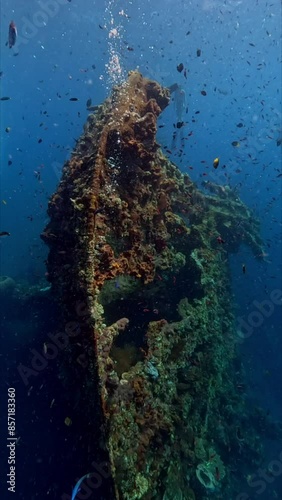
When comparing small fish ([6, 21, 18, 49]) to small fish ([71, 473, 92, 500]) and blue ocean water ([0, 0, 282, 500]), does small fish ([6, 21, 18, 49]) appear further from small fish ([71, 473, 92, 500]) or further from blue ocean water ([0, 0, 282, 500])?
small fish ([71, 473, 92, 500])

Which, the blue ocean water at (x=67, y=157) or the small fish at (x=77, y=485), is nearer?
the small fish at (x=77, y=485)

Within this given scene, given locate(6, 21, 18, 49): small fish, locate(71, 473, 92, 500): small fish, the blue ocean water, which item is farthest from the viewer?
the blue ocean water

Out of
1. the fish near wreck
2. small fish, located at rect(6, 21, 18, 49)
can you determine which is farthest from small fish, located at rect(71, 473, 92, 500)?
small fish, located at rect(6, 21, 18, 49)

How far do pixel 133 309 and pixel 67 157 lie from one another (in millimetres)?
48113

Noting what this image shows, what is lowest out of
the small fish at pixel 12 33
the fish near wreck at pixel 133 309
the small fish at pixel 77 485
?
the small fish at pixel 77 485

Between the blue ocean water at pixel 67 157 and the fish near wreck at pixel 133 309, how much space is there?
34.2 inches

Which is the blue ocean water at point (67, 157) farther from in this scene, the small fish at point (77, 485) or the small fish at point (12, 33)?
the small fish at point (12, 33)

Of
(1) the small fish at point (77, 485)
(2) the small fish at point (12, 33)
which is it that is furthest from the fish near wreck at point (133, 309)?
(2) the small fish at point (12, 33)

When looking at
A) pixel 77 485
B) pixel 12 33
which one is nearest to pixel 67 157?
pixel 12 33

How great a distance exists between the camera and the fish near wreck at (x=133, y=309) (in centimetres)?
375

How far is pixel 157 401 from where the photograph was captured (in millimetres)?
4660

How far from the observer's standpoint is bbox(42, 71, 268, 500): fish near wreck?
3750 millimetres

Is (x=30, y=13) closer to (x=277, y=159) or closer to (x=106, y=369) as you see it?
(x=106, y=369)

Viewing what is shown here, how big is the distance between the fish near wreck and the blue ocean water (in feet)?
2.85
